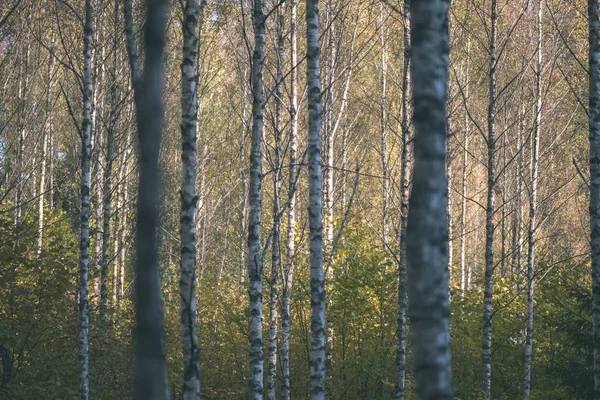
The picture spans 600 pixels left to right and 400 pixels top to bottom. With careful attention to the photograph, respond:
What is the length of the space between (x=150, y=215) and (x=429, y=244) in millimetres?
918

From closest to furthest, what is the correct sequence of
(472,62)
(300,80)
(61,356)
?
(61,356) < (300,80) < (472,62)

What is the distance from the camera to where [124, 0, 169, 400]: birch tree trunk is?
1.87 metres

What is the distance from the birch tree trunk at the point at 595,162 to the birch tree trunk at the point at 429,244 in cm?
519

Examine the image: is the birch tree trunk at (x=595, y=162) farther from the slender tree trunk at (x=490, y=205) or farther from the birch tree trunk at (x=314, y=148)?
the birch tree trunk at (x=314, y=148)

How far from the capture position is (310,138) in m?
6.94

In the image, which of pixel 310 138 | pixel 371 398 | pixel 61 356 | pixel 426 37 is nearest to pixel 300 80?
pixel 371 398

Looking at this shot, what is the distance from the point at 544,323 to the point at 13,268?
33.7 feet

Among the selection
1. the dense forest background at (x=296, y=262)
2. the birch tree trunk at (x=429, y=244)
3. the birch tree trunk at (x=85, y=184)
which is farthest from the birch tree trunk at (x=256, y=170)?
the birch tree trunk at (x=429, y=244)

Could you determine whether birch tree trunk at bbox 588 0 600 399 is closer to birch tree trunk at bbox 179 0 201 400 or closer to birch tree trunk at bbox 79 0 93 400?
birch tree trunk at bbox 179 0 201 400

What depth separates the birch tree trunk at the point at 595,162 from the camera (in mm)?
6934

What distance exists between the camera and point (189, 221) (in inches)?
217

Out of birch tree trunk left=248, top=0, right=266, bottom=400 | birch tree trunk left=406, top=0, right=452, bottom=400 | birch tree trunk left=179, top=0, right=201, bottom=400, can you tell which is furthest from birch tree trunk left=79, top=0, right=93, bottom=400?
birch tree trunk left=406, top=0, right=452, bottom=400

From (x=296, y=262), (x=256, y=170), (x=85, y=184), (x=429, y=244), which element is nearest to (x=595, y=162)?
(x=256, y=170)

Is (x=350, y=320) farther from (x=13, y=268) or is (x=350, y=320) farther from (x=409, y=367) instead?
(x=13, y=268)
